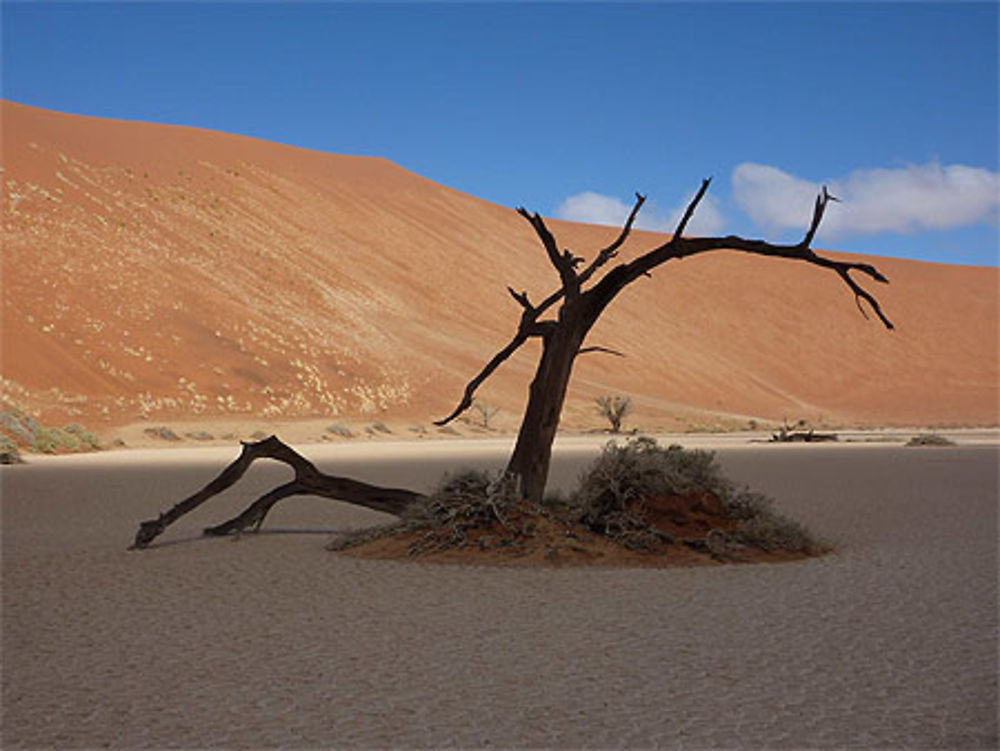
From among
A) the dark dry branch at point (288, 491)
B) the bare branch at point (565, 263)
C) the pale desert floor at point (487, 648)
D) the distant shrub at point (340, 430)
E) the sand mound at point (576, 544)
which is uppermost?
the bare branch at point (565, 263)

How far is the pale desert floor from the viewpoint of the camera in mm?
5711

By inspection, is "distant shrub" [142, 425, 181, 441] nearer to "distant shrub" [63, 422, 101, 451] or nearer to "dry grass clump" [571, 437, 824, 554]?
"distant shrub" [63, 422, 101, 451]

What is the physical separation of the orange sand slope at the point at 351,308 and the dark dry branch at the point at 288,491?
99.6 ft

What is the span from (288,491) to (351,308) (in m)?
53.9

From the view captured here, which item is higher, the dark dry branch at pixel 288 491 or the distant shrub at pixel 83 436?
the distant shrub at pixel 83 436

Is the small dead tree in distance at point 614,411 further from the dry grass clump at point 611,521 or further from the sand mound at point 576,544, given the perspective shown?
the sand mound at point 576,544

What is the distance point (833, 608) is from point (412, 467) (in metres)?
20.1

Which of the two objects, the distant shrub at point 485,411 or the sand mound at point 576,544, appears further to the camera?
the distant shrub at point 485,411

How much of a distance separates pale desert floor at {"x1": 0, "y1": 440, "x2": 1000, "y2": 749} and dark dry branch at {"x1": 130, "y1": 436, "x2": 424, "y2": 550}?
14.2 inches

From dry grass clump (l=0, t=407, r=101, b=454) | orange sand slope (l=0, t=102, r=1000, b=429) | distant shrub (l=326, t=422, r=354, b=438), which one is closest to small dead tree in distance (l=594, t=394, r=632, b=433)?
orange sand slope (l=0, t=102, r=1000, b=429)

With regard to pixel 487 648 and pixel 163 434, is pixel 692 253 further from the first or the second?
pixel 163 434

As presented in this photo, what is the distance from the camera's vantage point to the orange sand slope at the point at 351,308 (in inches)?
1954

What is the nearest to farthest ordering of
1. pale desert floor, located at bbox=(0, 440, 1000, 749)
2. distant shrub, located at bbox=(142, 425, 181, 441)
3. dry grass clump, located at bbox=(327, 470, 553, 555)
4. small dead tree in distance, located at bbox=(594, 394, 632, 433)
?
pale desert floor, located at bbox=(0, 440, 1000, 749) → dry grass clump, located at bbox=(327, 470, 553, 555) → distant shrub, located at bbox=(142, 425, 181, 441) → small dead tree in distance, located at bbox=(594, 394, 632, 433)

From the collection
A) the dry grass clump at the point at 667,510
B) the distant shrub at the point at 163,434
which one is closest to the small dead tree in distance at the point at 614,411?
the distant shrub at the point at 163,434
